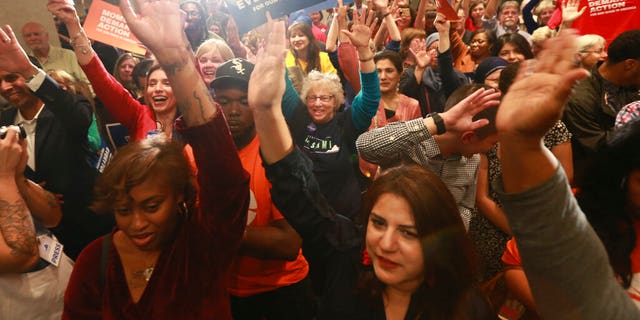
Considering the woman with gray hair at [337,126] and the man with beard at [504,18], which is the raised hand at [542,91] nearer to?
the woman with gray hair at [337,126]

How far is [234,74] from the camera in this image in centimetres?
215

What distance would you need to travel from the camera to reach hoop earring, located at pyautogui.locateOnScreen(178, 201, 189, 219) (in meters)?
1.52

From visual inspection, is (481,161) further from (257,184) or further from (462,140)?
(257,184)

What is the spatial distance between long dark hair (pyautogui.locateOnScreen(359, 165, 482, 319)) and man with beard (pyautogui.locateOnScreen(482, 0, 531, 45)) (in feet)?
18.9

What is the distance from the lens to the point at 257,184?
1.90 meters

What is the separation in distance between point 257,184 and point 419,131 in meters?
0.70

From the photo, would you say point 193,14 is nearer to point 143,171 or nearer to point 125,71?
point 125,71

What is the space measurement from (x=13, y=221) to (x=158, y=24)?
94cm

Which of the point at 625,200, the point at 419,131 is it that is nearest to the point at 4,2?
the point at 419,131

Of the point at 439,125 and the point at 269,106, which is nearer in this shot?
the point at 269,106

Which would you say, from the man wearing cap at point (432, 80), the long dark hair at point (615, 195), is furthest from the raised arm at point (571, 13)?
the long dark hair at point (615, 195)

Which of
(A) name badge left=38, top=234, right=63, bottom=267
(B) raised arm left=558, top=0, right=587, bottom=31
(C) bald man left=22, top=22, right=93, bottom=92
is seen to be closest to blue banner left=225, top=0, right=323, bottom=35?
(A) name badge left=38, top=234, right=63, bottom=267

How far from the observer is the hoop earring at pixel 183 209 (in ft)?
5.00

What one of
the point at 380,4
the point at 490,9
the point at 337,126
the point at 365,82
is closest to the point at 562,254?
the point at 365,82
